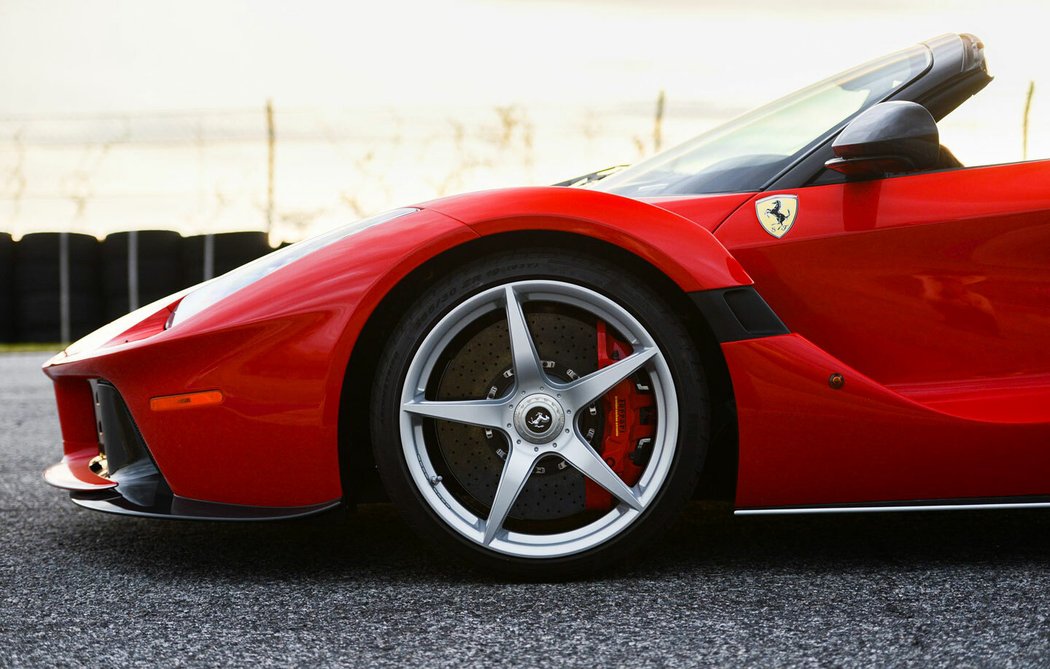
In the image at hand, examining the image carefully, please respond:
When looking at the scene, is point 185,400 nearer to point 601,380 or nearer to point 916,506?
point 601,380

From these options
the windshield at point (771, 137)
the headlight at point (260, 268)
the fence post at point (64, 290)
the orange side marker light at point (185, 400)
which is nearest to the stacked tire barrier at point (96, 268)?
the fence post at point (64, 290)

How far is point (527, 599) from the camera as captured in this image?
2.10 m

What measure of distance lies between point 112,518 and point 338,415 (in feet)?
3.74

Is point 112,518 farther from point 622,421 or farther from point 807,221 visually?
point 807,221

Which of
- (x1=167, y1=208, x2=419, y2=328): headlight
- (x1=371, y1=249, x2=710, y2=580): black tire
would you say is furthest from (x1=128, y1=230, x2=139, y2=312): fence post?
(x1=371, y1=249, x2=710, y2=580): black tire

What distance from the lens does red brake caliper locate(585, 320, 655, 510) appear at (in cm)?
224

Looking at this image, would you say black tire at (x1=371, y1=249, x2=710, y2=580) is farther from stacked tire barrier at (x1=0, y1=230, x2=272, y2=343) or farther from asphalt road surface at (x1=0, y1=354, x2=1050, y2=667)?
stacked tire barrier at (x1=0, y1=230, x2=272, y2=343)

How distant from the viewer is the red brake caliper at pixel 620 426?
2238 millimetres

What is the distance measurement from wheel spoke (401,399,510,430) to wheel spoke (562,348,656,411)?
0.15 m

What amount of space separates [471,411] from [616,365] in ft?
1.05

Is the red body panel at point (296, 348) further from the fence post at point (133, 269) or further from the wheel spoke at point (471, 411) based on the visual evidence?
the fence post at point (133, 269)


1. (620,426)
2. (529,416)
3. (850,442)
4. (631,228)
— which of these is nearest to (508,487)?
(529,416)

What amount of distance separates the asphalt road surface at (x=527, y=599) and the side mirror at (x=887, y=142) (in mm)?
889

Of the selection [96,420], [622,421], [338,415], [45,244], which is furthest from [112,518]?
[45,244]
